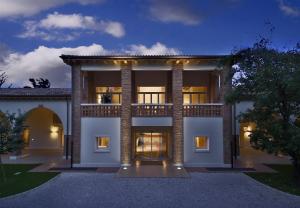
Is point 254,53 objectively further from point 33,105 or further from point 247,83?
point 33,105

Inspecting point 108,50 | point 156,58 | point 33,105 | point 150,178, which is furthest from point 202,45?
point 33,105

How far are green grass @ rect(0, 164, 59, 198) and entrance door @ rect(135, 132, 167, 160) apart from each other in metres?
7.89

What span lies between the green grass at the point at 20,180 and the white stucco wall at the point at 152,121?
6628 millimetres

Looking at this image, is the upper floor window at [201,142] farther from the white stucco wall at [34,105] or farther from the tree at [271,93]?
the white stucco wall at [34,105]

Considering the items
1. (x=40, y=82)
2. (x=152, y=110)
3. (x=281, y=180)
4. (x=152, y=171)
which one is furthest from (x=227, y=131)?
(x=40, y=82)

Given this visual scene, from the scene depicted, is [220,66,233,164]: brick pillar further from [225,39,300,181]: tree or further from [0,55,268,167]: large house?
[225,39,300,181]: tree

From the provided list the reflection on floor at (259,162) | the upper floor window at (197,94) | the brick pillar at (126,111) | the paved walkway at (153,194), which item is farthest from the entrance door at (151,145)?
the paved walkway at (153,194)

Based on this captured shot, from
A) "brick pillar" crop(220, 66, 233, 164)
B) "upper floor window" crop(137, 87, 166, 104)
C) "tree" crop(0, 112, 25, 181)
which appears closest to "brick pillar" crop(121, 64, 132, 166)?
"upper floor window" crop(137, 87, 166, 104)

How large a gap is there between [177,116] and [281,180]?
8006mm

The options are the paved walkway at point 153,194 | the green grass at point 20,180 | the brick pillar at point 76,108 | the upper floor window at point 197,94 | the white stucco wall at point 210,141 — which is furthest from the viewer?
the upper floor window at point 197,94

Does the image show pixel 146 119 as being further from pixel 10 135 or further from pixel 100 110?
pixel 10 135

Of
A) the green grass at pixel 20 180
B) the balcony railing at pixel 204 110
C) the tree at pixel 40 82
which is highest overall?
the tree at pixel 40 82

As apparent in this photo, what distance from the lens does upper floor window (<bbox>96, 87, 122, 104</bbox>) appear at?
86.0ft

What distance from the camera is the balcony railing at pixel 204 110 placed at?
75.2 feet
